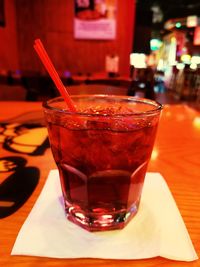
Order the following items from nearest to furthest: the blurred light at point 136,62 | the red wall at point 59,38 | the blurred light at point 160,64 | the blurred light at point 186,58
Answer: the red wall at point 59,38 → the blurred light at point 136,62 → the blurred light at point 186,58 → the blurred light at point 160,64

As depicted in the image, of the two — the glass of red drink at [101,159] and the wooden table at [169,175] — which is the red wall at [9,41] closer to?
the wooden table at [169,175]

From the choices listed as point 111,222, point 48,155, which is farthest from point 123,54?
point 111,222

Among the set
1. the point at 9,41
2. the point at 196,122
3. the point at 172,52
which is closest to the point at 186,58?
the point at 172,52

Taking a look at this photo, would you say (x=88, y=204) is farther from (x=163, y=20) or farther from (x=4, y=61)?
(x=163, y=20)

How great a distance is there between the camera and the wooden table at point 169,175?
13.5 inches

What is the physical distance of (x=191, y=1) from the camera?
31.6ft

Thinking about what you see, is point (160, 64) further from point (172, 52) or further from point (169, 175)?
point (169, 175)

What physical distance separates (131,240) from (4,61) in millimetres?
4392

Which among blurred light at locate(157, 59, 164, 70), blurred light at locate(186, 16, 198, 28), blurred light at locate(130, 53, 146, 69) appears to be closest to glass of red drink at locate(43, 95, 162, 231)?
blurred light at locate(130, 53, 146, 69)

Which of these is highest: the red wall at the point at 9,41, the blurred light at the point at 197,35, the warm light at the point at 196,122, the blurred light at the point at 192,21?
the blurred light at the point at 192,21

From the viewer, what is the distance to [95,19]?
4.48 meters

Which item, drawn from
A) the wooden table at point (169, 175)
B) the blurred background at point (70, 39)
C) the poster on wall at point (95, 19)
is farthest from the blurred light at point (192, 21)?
the wooden table at point (169, 175)

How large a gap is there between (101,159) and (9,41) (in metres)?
4.60

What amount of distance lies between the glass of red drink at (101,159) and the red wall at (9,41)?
13.4 feet
